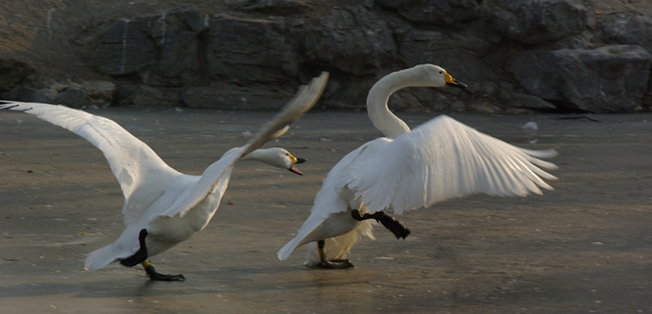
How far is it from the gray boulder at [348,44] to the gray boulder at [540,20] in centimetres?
247

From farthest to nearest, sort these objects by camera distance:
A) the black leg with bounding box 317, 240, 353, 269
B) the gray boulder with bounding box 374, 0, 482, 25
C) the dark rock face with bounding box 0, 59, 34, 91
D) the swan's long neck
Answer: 1. the gray boulder with bounding box 374, 0, 482, 25
2. the dark rock face with bounding box 0, 59, 34, 91
3. the swan's long neck
4. the black leg with bounding box 317, 240, 353, 269

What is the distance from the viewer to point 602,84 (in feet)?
45.1

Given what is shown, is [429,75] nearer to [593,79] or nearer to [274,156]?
[274,156]

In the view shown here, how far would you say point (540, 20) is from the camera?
1409 centimetres

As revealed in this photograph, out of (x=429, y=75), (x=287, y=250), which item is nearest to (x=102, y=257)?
(x=287, y=250)

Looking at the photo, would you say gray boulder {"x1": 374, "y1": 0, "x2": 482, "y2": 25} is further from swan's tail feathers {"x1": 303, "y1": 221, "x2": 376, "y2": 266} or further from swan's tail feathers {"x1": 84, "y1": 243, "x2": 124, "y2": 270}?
swan's tail feathers {"x1": 84, "y1": 243, "x2": 124, "y2": 270}

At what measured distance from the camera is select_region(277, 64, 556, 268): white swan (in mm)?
3539

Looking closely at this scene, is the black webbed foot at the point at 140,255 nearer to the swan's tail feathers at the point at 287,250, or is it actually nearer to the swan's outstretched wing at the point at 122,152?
the swan's outstretched wing at the point at 122,152

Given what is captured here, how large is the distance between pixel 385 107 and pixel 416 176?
141cm

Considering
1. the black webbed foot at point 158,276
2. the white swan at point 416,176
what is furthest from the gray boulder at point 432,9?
the black webbed foot at point 158,276

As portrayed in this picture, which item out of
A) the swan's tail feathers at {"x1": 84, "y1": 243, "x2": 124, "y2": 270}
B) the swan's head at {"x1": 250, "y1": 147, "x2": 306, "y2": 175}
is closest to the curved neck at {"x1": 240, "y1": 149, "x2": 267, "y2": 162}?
the swan's head at {"x1": 250, "y1": 147, "x2": 306, "y2": 175}

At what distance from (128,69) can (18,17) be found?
101 inches

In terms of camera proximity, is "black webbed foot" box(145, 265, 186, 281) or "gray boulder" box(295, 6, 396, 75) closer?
"black webbed foot" box(145, 265, 186, 281)

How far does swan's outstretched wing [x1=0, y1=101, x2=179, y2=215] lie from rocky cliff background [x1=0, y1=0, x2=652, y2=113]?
9.14 m
